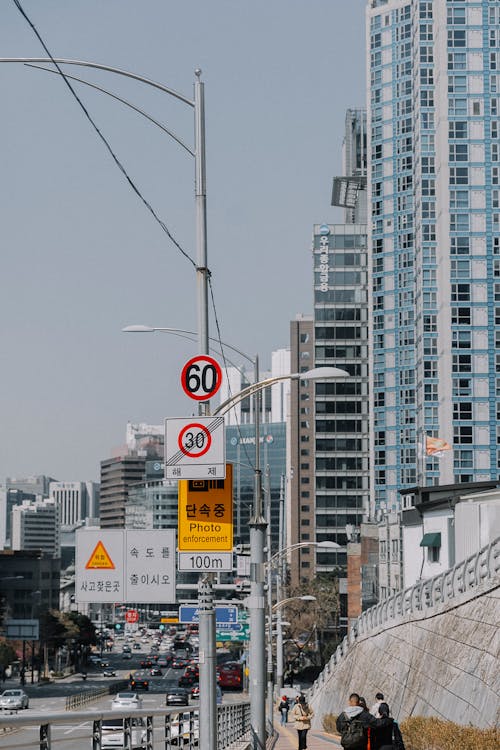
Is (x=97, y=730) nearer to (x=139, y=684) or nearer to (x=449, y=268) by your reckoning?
(x=139, y=684)

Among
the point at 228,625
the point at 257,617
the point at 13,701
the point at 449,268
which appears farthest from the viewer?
the point at 449,268

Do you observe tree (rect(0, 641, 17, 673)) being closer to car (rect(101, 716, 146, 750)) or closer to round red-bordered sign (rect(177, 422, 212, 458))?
round red-bordered sign (rect(177, 422, 212, 458))

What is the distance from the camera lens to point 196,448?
61.2 feet

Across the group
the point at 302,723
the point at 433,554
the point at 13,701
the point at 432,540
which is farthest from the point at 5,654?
the point at 302,723

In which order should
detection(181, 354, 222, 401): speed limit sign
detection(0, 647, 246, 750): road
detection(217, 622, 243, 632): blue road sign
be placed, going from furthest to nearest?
Answer: detection(217, 622, 243, 632): blue road sign, detection(181, 354, 222, 401): speed limit sign, detection(0, 647, 246, 750): road

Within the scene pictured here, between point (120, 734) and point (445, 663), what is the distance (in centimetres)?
2635

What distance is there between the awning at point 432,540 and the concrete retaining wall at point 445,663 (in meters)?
12.8

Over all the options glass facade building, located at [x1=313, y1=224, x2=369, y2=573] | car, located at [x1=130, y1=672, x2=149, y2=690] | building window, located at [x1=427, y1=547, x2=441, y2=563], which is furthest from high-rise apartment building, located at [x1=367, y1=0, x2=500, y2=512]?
building window, located at [x1=427, y1=547, x2=441, y2=563]

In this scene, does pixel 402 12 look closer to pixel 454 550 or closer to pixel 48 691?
pixel 48 691

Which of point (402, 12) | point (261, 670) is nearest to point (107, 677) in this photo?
point (402, 12)

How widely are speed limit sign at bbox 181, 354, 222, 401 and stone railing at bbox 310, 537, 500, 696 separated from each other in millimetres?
20666

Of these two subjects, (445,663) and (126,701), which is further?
(126,701)

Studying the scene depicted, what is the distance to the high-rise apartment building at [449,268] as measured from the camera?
148 metres

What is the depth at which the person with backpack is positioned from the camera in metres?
19.9
